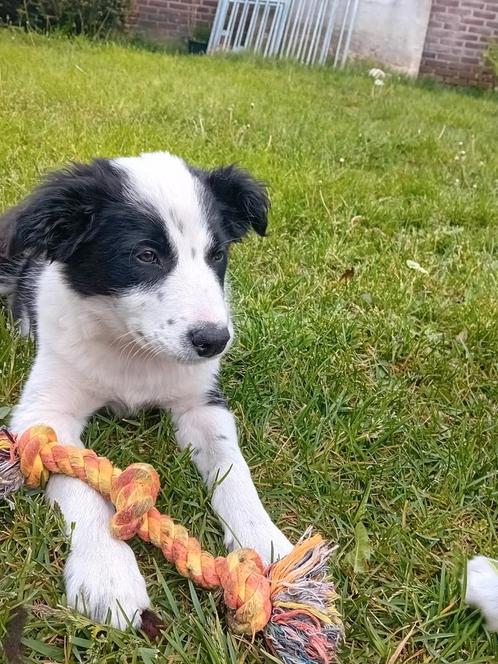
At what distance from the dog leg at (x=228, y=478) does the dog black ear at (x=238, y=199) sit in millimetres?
719

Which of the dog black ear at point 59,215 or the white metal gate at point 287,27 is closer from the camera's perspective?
the dog black ear at point 59,215

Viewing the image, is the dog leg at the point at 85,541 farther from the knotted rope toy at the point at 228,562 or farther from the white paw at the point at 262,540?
the white paw at the point at 262,540

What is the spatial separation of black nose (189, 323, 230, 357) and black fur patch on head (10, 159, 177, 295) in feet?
0.89

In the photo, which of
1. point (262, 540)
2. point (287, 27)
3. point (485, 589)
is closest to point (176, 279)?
point (262, 540)

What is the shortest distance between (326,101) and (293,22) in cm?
496

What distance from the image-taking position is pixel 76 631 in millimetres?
1570

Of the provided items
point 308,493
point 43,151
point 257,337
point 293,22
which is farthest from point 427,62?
point 308,493

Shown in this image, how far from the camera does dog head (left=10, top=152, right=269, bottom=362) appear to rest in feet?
6.79

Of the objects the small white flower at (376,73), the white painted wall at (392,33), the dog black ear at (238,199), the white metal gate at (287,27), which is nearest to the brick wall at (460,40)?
the white painted wall at (392,33)

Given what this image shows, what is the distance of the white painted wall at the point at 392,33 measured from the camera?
11.9 meters

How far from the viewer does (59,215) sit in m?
2.14

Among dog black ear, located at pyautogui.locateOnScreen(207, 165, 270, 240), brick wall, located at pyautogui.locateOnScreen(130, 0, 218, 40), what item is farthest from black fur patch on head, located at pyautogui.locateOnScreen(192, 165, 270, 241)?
brick wall, located at pyautogui.locateOnScreen(130, 0, 218, 40)

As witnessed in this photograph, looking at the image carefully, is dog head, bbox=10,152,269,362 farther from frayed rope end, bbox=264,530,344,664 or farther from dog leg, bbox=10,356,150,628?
frayed rope end, bbox=264,530,344,664

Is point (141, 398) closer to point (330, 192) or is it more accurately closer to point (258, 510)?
point (258, 510)
